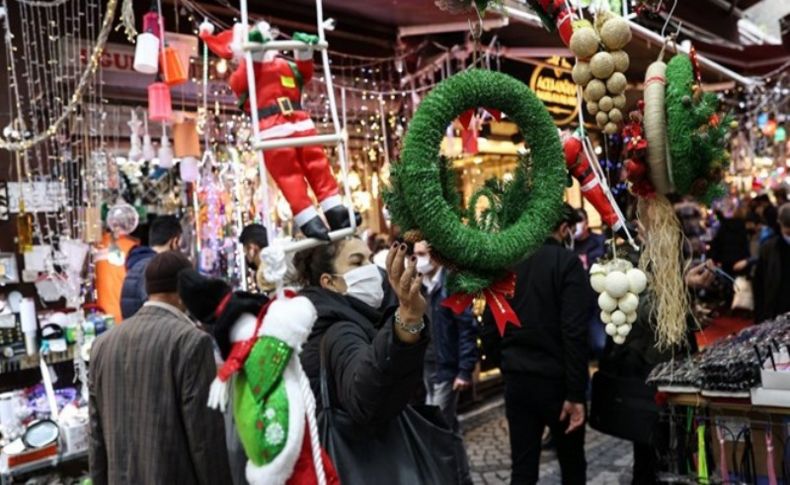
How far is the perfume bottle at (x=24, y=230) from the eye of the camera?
4.81 metres

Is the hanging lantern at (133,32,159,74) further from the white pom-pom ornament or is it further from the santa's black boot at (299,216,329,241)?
the white pom-pom ornament

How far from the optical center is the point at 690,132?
1.84 metres

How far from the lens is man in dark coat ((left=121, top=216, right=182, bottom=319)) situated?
470cm

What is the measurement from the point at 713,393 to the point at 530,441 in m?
1.16

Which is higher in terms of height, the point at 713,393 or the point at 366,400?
the point at 366,400

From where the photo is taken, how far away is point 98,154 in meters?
5.31

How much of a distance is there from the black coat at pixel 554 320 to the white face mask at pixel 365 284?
57.5 inches

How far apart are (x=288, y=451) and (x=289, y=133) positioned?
2.17 ft

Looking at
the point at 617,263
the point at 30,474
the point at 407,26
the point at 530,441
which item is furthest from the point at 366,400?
the point at 407,26

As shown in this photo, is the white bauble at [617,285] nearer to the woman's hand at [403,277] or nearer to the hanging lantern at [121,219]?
the woman's hand at [403,277]

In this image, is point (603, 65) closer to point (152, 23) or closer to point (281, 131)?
point (281, 131)

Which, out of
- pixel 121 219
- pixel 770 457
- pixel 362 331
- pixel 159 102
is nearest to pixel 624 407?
pixel 770 457

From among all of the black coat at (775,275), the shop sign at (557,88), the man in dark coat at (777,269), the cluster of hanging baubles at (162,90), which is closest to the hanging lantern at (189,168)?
the cluster of hanging baubles at (162,90)

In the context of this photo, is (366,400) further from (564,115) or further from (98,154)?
(564,115)
